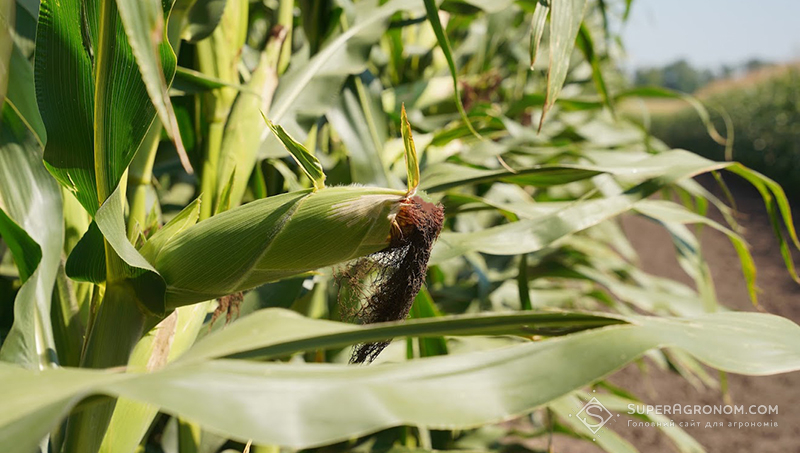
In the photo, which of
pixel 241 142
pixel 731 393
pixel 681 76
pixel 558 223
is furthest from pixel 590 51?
pixel 681 76

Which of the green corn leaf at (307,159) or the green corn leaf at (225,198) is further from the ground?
the green corn leaf at (307,159)

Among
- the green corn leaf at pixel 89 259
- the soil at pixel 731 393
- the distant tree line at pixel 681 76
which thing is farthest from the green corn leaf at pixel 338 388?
the distant tree line at pixel 681 76

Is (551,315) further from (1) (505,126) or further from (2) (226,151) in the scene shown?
(1) (505,126)

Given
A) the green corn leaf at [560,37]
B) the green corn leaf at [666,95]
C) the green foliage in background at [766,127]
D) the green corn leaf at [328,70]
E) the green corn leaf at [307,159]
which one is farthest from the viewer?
the green foliage in background at [766,127]

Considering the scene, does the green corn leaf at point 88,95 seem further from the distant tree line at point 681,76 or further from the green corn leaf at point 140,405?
the distant tree line at point 681,76

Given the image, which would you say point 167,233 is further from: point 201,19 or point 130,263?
point 201,19

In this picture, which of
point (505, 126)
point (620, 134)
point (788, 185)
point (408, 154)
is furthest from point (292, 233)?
point (788, 185)
